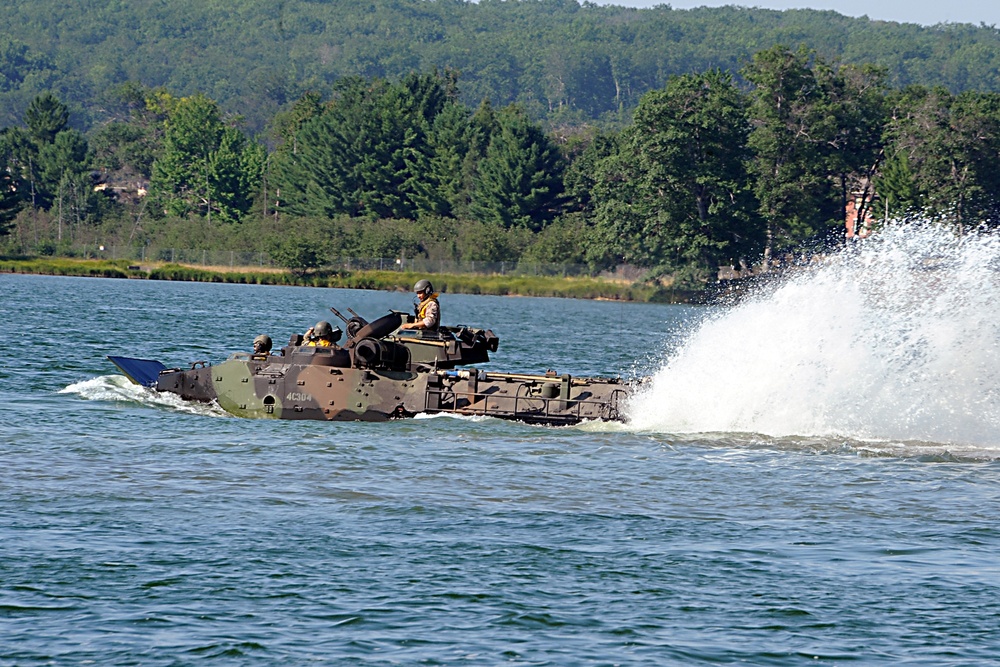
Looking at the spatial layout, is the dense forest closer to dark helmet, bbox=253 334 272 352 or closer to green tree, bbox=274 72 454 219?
green tree, bbox=274 72 454 219

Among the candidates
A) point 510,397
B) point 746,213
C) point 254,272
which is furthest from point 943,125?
point 510,397

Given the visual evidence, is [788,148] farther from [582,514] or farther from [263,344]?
[582,514]

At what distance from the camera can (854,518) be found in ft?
68.0

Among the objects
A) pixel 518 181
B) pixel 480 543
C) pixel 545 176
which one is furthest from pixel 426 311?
pixel 545 176

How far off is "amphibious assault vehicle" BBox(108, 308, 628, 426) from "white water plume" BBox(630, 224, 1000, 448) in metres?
1.35

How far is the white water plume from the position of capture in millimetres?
28938

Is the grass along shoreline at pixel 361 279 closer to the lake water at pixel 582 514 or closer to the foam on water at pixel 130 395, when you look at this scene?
the foam on water at pixel 130 395

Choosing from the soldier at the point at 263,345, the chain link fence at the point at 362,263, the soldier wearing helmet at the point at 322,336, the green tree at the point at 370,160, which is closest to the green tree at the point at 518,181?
Answer: the chain link fence at the point at 362,263

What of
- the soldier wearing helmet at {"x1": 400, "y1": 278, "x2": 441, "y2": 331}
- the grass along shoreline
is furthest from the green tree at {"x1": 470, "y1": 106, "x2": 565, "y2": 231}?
the soldier wearing helmet at {"x1": 400, "y1": 278, "x2": 441, "y2": 331}

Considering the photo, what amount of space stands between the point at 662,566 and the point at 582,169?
12254 centimetres

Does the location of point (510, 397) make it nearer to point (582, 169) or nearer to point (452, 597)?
point (452, 597)

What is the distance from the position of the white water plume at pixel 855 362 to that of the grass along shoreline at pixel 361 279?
84.2m

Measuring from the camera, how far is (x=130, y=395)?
33.0m

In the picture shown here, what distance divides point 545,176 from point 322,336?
362 feet
